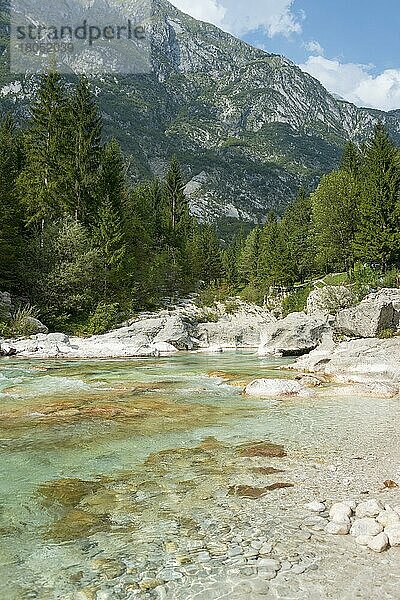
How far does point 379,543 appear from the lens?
4918mm

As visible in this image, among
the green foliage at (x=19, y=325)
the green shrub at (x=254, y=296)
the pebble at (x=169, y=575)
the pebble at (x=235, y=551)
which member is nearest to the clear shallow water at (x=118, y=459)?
the pebble at (x=169, y=575)

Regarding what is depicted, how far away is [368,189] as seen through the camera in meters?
50.8

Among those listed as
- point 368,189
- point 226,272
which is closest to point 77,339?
point 368,189

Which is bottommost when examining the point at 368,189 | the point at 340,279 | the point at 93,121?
the point at 340,279

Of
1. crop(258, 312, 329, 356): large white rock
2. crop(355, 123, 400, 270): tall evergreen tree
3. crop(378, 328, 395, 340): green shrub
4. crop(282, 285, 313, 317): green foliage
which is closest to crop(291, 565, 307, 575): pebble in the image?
crop(378, 328, 395, 340): green shrub

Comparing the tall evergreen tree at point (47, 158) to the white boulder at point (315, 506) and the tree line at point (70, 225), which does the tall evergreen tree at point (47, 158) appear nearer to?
the tree line at point (70, 225)

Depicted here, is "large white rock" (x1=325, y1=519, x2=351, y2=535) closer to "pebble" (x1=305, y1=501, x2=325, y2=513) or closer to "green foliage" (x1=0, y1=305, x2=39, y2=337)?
"pebble" (x1=305, y1=501, x2=325, y2=513)

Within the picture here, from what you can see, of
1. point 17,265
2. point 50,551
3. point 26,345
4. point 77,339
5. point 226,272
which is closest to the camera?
point 50,551

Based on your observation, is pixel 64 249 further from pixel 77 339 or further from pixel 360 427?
pixel 360 427

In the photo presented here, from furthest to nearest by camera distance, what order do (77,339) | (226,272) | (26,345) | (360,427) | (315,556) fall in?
(226,272)
(77,339)
(26,345)
(360,427)
(315,556)

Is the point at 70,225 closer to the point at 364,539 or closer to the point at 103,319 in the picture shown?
the point at 103,319

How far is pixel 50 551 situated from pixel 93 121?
161 feet

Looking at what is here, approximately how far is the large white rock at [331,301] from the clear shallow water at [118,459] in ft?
70.9

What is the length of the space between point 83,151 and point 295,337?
28505 mm
